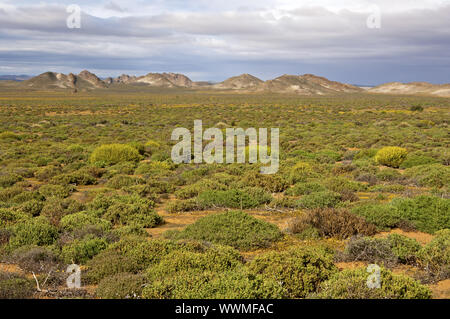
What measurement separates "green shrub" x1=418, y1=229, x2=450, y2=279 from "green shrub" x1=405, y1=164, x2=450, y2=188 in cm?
580

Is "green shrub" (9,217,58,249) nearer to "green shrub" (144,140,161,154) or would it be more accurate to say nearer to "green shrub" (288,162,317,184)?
"green shrub" (288,162,317,184)

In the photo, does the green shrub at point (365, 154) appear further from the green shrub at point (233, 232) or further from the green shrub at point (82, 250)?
the green shrub at point (82, 250)

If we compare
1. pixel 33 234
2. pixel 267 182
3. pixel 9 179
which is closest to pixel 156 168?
pixel 9 179

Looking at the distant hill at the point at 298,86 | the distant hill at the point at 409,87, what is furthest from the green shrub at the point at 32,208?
the distant hill at the point at 409,87

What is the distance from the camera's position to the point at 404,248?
5465mm

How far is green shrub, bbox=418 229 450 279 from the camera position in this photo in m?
4.83

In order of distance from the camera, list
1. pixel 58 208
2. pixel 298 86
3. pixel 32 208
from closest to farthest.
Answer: pixel 58 208
pixel 32 208
pixel 298 86

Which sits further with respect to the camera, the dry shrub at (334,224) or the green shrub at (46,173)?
the green shrub at (46,173)

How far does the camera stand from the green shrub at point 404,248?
5414mm

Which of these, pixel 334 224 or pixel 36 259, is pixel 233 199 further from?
pixel 36 259

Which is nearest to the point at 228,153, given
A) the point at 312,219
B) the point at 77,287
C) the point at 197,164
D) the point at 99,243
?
the point at 197,164

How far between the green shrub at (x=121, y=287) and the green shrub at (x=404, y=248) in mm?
3729

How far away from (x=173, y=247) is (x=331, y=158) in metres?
11.9

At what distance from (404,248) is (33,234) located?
602 cm
